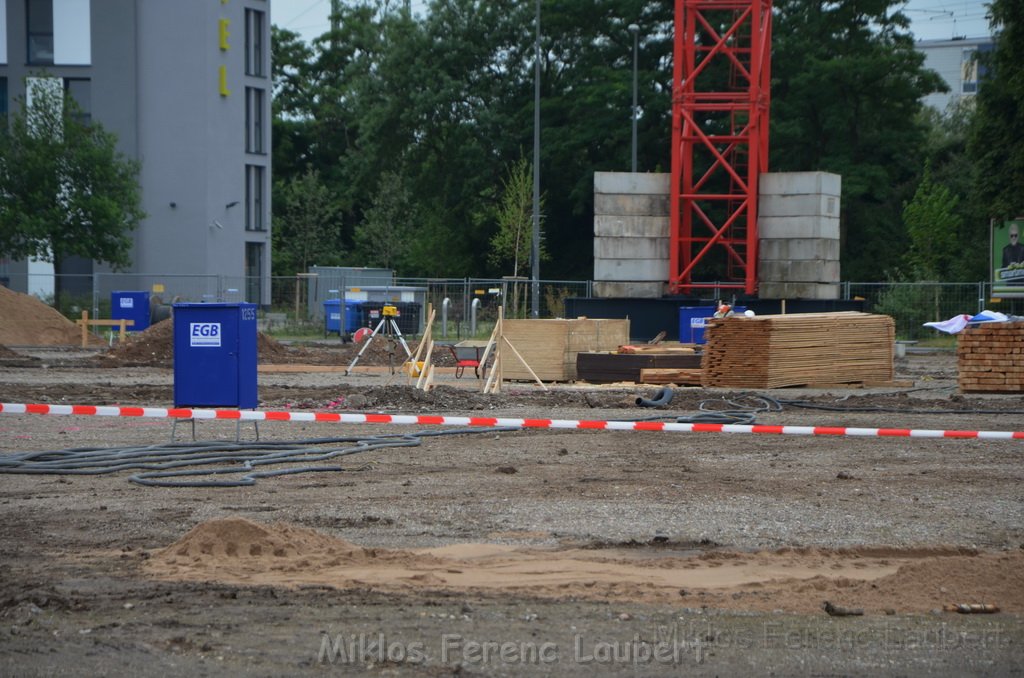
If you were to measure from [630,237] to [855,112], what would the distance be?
2211 centimetres

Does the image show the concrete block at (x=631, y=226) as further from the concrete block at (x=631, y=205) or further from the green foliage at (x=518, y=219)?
the green foliage at (x=518, y=219)

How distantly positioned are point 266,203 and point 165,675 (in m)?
53.5

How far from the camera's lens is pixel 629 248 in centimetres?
3819

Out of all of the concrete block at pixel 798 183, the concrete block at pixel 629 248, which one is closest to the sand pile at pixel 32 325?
the concrete block at pixel 629 248

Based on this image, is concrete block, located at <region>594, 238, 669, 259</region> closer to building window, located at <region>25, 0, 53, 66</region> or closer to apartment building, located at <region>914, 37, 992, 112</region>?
building window, located at <region>25, 0, 53, 66</region>

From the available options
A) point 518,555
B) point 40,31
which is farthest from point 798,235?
point 40,31

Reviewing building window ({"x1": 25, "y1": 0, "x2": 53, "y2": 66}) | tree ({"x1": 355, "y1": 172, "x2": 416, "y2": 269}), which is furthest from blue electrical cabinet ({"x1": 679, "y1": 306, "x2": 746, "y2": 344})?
tree ({"x1": 355, "y1": 172, "x2": 416, "y2": 269})

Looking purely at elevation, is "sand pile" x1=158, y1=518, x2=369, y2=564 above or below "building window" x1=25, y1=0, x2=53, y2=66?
below

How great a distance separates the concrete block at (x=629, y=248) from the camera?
3803 centimetres

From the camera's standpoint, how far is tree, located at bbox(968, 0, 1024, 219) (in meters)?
41.6

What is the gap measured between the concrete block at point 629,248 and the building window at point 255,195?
78.3ft

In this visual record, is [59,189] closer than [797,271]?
No

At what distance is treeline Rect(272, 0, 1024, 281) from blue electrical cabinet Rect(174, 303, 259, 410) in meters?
35.7

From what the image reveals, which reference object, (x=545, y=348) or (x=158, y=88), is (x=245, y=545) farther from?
(x=158, y=88)
